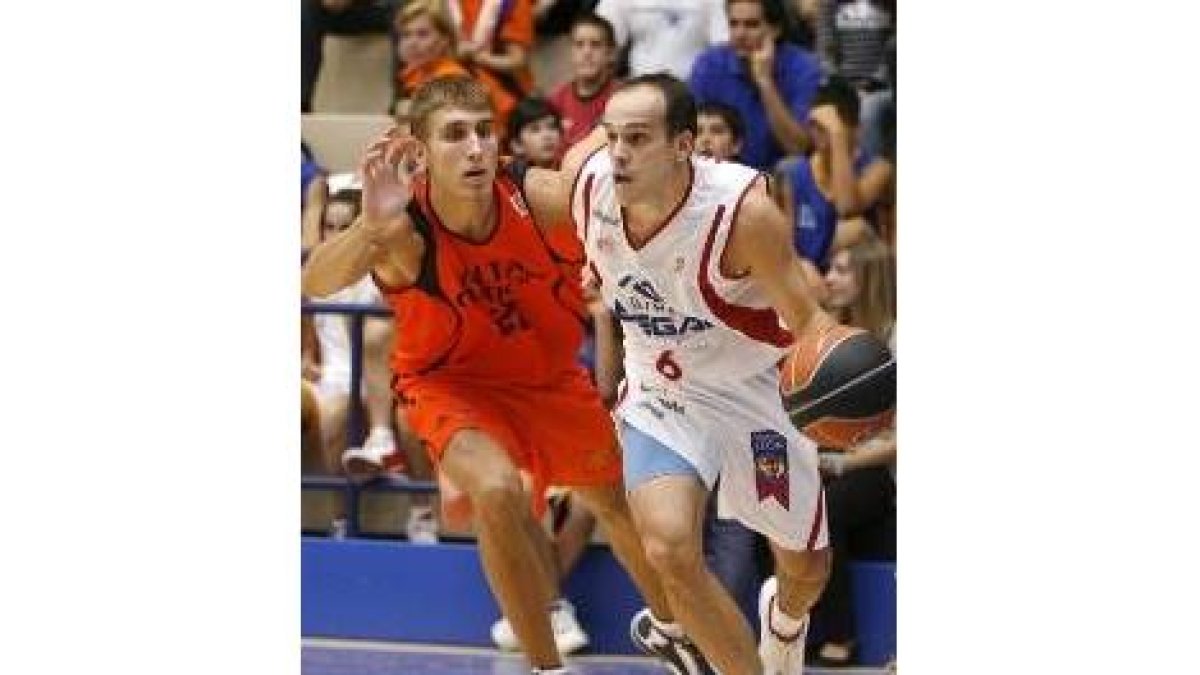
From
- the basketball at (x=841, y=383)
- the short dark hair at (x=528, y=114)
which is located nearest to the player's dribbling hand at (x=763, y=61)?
the short dark hair at (x=528, y=114)

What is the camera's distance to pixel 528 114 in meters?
7.76

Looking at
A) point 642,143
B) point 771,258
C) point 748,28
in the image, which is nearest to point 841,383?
point 771,258

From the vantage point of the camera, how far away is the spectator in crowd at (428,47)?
8.22 meters

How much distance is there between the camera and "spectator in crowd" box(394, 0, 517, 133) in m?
8.22

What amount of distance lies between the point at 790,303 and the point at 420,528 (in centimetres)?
244

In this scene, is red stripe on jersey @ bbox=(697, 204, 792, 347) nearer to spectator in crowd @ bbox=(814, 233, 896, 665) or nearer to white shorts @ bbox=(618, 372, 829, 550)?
white shorts @ bbox=(618, 372, 829, 550)

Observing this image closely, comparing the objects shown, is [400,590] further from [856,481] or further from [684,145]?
[684,145]

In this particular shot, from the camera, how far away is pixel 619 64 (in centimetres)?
797

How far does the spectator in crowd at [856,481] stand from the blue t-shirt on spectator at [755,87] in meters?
0.61

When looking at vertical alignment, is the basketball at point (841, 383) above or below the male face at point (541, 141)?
below

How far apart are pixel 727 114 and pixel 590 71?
747 mm

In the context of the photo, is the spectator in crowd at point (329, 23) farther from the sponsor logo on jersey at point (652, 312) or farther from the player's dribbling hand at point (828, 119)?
the sponsor logo on jersey at point (652, 312)
